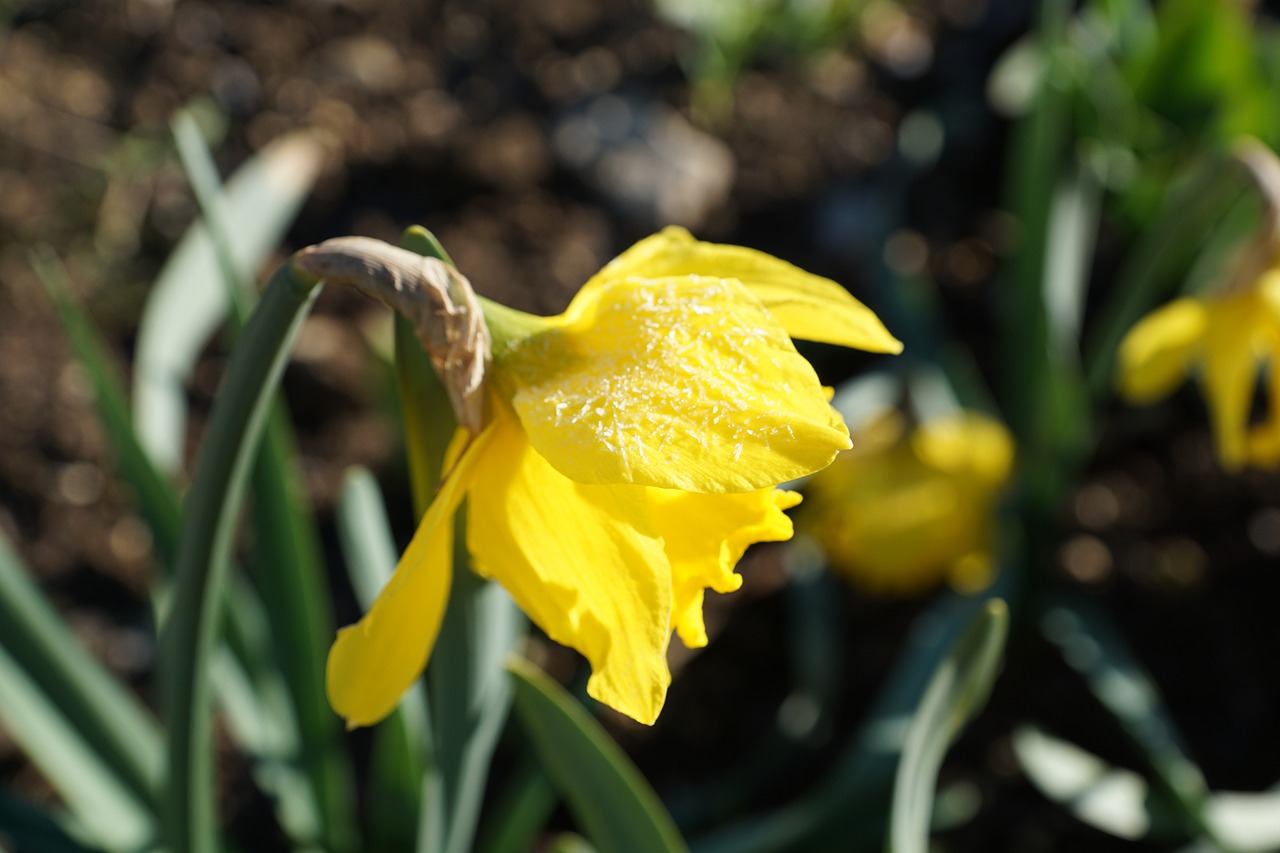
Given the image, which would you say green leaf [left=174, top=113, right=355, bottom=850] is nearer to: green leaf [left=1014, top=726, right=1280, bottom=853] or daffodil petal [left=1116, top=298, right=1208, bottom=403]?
green leaf [left=1014, top=726, right=1280, bottom=853]

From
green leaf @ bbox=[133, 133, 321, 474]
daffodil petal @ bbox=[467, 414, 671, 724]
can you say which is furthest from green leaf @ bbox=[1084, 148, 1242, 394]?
green leaf @ bbox=[133, 133, 321, 474]

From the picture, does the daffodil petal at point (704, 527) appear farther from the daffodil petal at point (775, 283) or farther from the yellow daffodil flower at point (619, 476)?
the daffodil petal at point (775, 283)

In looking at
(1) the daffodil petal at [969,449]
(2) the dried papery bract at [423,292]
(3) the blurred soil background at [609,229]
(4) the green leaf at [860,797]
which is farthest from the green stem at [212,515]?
(1) the daffodil petal at [969,449]

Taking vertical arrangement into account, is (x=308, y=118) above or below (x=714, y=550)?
below

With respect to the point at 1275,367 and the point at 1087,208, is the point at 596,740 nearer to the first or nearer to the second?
the point at 1275,367

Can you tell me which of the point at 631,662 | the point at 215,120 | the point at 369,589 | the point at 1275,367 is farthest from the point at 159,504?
the point at 215,120
